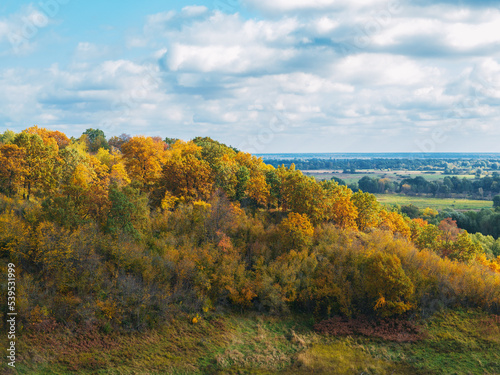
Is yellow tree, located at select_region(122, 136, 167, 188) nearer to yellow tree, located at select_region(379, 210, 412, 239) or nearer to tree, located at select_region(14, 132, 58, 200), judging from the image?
tree, located at select_region(14, 132, 58, 200)

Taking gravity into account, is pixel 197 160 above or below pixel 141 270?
above

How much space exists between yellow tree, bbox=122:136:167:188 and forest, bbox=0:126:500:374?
504cm

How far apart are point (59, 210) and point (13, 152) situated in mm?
27403

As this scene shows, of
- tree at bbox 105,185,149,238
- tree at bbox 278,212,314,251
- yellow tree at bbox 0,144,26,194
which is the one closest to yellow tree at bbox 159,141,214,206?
tree at bbox 105,185,149,238

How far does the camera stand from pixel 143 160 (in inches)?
4134

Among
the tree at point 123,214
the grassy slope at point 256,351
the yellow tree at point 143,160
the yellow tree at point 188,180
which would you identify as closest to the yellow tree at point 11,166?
the tree at point 123,214

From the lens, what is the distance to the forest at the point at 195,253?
205 ft

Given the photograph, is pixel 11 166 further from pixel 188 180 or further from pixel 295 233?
pixel 295 233

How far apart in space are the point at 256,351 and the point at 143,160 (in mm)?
64119

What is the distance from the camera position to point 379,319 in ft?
229

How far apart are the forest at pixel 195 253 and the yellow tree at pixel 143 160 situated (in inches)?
199

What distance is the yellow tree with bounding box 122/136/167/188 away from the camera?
4003 inches

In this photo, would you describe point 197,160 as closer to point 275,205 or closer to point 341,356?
point 275,205

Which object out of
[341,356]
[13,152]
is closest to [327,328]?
[341,356]
